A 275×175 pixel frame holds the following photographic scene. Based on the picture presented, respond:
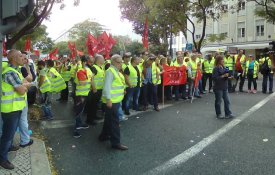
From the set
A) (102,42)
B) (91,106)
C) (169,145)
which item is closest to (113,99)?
(169,145)

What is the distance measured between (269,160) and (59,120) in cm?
591

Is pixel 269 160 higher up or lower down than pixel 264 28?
lower down

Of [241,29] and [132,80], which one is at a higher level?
[241,29]

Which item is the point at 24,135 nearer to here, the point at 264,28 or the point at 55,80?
the point at 55,80

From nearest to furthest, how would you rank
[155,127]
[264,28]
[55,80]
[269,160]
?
[269,160] → [155,127] → [55,80] → [264,28]

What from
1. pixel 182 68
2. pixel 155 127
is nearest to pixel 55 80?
pixel 155 127

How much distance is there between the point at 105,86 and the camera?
6.64 meters

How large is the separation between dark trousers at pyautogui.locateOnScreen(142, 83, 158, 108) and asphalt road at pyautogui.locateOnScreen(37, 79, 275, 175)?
21.0 inches

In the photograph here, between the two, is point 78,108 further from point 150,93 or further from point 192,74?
point 192,74

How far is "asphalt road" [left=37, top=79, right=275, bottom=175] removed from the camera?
561 centimetres

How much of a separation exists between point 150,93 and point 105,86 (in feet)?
16.5

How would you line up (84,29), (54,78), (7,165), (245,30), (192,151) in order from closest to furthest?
(7,165) < (192,151) < (54,78) < (245,30) < (84,29)

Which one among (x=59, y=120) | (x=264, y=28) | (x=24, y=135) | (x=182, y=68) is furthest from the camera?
(x=264, y=28)

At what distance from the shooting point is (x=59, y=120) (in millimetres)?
9852
